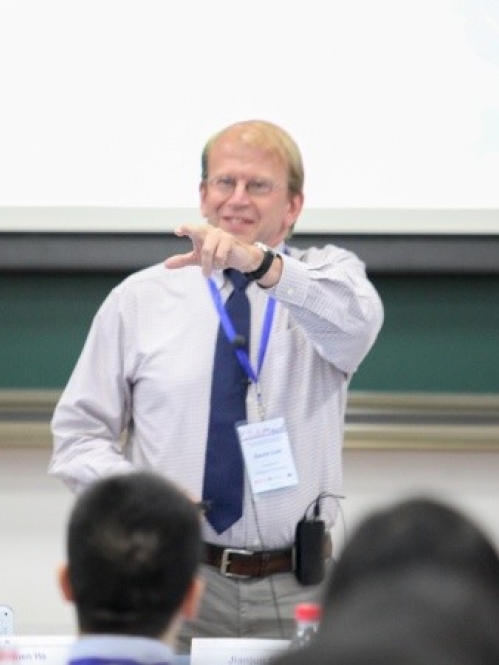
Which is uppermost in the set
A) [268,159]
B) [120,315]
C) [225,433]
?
[268,159]

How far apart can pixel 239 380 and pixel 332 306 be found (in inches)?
10.2

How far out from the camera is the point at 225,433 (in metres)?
2.84

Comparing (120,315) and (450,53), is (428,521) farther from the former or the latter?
(450,53)

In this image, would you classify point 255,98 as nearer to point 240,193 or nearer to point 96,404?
point 240,193

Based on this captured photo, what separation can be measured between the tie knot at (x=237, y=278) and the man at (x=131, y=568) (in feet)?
4.51

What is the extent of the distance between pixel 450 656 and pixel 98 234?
9.18 feet

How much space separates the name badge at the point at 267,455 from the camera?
2.78 m

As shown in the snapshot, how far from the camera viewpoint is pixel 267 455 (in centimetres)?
280

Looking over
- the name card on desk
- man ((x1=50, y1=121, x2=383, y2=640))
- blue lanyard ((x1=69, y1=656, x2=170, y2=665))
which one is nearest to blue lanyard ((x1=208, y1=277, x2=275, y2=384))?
man ((x1=50, y1=121, x2=383, y2=640))

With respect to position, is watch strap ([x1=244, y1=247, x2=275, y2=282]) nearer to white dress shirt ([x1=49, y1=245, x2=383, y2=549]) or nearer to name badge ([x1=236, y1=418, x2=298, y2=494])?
white dress shirt ([x1=49, y1=245, x2=383, y2=549])

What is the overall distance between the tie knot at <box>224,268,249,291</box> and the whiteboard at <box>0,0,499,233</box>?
567 mm

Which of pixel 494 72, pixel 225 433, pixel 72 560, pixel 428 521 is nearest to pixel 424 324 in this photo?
pixel 494 72

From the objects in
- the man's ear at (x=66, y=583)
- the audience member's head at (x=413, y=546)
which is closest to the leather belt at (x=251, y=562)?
the man's ear at (x=66, y=583)

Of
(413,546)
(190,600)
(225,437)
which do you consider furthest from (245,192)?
(413,546)
